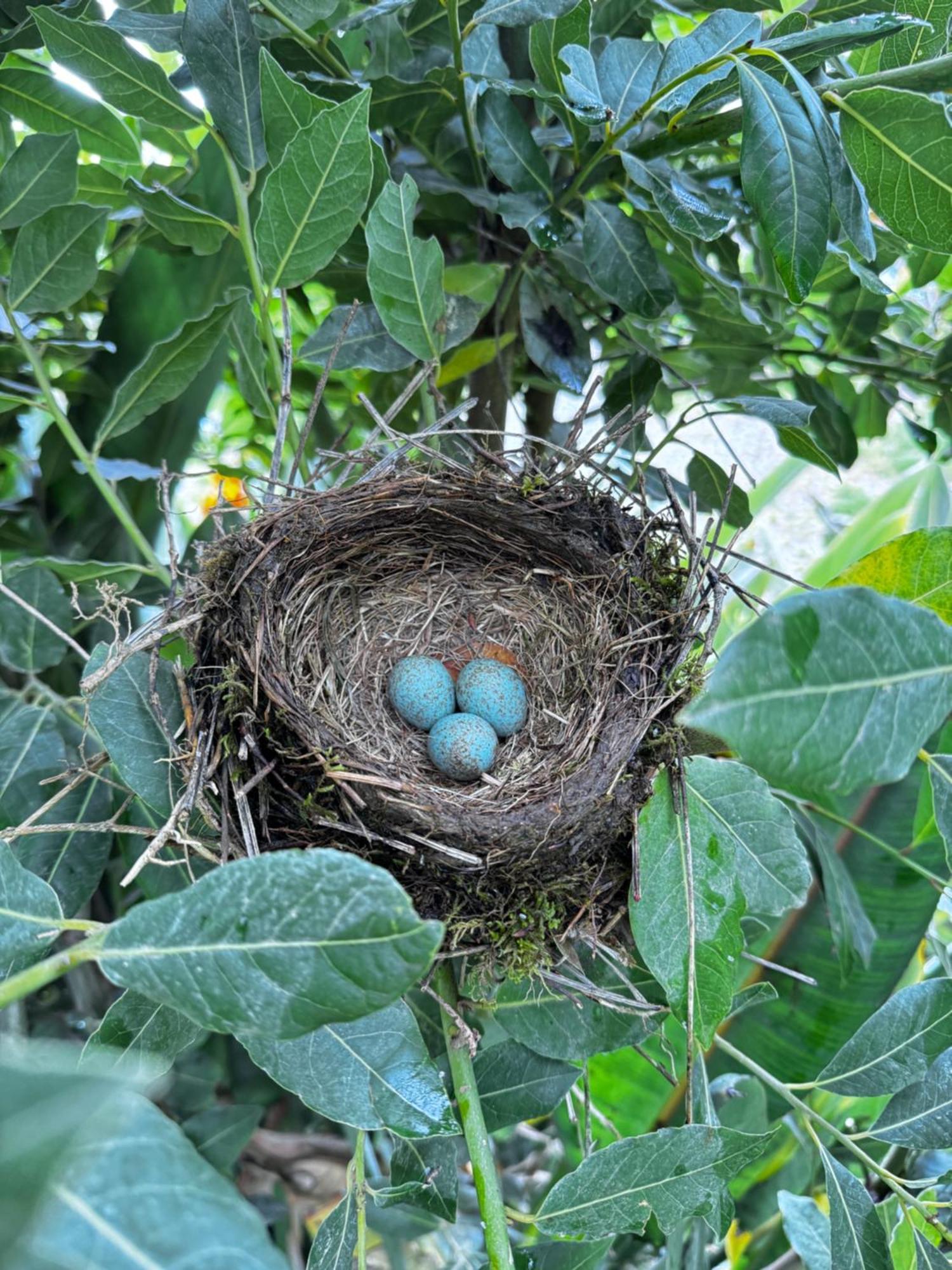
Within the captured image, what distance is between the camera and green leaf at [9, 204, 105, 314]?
736 mm

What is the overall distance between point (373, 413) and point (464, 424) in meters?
0.17

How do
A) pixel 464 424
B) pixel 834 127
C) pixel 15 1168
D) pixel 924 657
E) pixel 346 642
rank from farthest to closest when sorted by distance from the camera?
pixel 346 642 → pixel 464 424 → pixel 834 127 → pixel 924 657 → pixel 15 1168

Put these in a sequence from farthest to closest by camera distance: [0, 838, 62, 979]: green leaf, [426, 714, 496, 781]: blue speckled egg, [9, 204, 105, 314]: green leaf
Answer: [426, 714, 496, 781]: blue speckled egg < [9, 204, 105, 314]: green leaf < [0, 838, 62, 979]: green leaf

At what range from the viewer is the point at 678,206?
63cm

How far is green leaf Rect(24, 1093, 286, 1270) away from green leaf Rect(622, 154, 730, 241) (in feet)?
1.92

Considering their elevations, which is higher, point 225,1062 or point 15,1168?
point 15,1168

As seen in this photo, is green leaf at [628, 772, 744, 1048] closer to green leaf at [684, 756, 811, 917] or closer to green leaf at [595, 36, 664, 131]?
green leaf at [684, 756, 811, 917]

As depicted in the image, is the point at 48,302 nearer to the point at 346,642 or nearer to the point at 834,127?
the point at 346,642

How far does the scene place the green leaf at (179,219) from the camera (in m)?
0.70

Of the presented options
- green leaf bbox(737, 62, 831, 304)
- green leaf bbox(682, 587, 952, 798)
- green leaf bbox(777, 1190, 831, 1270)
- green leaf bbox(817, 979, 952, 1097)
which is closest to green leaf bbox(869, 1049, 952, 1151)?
green leaf bbox(817, 979, 952, 1097)

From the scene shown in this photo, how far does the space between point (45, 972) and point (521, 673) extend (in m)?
0.82

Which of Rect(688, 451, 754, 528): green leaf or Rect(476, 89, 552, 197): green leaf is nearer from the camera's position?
Rect(476, 89, 552, 197): green leaf

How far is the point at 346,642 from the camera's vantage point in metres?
1.04

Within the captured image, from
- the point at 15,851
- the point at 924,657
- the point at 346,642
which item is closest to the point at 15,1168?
the point at 924,657
